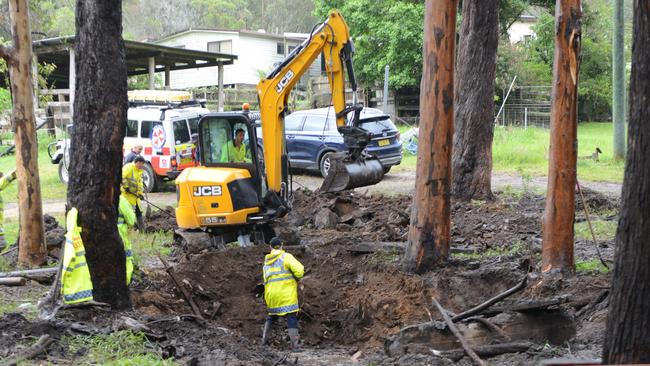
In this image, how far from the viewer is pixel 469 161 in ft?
55.6

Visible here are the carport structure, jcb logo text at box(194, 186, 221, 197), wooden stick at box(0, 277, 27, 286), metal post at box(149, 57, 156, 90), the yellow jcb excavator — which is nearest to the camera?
wooden stick at box(0, 277, 27, 286)

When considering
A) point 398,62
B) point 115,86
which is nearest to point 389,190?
point 115,86

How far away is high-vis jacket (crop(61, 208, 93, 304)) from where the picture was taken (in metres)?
8.34

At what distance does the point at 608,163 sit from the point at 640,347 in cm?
2041

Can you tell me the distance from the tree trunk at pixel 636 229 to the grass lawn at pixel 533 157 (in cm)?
1510

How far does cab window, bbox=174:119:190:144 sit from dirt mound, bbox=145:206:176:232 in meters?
3.12

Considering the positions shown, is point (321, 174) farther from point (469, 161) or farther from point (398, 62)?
point (398, 62)

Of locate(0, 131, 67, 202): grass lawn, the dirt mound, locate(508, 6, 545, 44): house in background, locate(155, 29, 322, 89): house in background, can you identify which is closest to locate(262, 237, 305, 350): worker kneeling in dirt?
the dirt mound

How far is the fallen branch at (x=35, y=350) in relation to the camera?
6712 mm

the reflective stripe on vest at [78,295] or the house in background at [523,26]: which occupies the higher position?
the house in background at [523,26]

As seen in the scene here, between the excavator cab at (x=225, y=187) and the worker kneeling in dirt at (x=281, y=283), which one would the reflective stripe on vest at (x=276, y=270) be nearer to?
the worker kneeling in dirt at (x=281, y=283)

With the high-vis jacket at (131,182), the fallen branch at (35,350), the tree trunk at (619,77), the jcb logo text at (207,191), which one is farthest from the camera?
the tree trunk at (619,77)

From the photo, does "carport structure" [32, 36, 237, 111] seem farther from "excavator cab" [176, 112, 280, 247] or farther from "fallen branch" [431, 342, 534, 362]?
"fallen branch" [431, 342, 534, 362]

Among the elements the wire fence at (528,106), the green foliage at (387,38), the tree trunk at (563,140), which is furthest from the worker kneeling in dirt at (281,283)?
the wire fence at (528,106)
